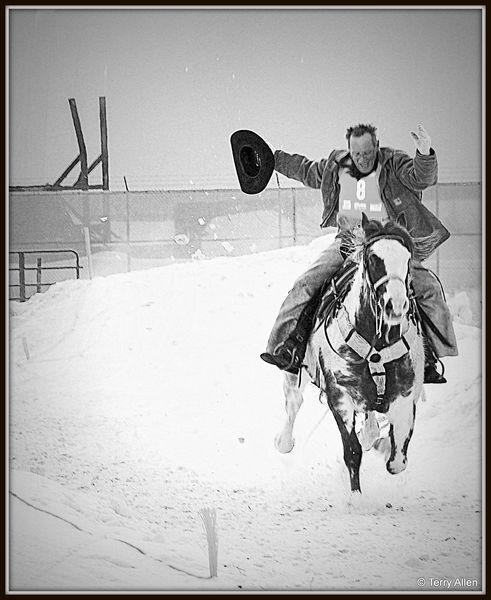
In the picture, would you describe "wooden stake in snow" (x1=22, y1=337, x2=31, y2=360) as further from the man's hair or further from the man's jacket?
the man's hair

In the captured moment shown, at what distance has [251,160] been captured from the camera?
4.03 meters

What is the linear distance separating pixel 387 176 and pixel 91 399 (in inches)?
68.9

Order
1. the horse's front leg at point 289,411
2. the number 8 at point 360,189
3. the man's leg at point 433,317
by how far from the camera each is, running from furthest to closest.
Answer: the horse's front leg at point 289,411
the number 8 at point 360,189
the man's leg at point 433,317

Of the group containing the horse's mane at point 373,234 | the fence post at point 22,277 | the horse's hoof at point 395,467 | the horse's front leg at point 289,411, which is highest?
the horse's mane at point 373,234

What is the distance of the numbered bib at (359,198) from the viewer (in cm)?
373

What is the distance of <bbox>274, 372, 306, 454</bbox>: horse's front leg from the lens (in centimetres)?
394

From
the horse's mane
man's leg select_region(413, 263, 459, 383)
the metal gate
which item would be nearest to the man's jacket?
man's leg select_region(413, 263, 459, 383)

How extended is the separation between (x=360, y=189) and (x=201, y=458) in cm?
147

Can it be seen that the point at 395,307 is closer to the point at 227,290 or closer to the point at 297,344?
the point at 297,344

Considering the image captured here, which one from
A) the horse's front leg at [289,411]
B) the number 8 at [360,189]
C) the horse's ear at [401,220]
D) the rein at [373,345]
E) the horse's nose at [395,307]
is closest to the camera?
the horse's nose at [395,307]

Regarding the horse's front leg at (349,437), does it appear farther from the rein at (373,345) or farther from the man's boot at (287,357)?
the man's boot at (287,357)

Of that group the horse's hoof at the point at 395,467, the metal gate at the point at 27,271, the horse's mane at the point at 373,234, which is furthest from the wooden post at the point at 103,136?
the horse's hoof at the point at 395,467

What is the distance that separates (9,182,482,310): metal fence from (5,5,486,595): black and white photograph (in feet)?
0.04

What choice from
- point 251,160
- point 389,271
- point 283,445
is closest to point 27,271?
point 251,160
